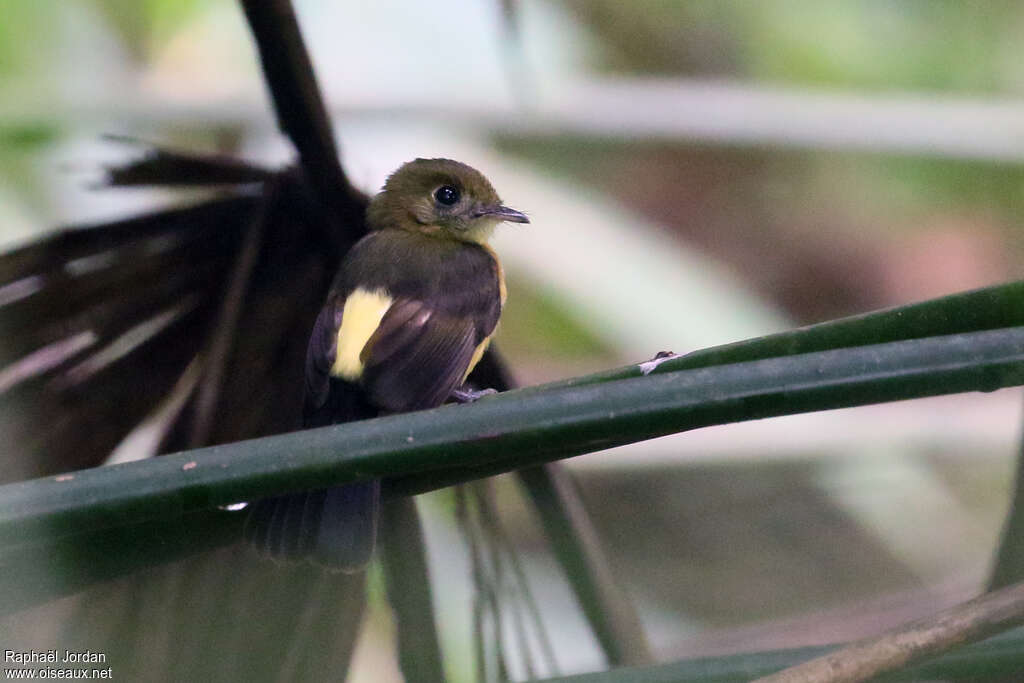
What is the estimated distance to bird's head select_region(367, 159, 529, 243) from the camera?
3.71 m

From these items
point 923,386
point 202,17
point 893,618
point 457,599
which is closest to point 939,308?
point 923,386

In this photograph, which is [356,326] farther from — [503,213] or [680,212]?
[680,212]

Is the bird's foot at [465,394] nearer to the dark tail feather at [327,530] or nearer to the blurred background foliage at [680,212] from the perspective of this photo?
the blurred background foliage at [680,212]

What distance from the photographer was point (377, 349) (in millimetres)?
2738

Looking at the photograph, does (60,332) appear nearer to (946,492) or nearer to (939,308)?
(939,308)

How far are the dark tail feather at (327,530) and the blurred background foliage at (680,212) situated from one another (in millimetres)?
1035

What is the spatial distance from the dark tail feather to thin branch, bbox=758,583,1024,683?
3.05ft

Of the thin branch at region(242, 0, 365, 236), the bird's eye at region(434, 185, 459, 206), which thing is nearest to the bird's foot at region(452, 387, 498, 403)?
the thin branch at region(242, 0, 365, 236)

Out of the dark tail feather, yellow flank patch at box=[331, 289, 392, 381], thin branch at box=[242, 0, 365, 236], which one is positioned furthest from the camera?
yellow flank patch at box=[331, 289, 392, 381]

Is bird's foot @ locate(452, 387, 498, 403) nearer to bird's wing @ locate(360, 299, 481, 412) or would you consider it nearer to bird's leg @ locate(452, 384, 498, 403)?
bird's leg @ locate(452, 384, 498, 403)

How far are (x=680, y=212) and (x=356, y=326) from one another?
442 centimetres

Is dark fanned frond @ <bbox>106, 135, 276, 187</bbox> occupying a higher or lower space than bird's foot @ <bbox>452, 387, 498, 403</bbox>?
higher

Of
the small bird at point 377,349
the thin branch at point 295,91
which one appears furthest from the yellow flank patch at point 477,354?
the thin branch at point 295,91

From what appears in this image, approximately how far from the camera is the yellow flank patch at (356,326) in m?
2.74
